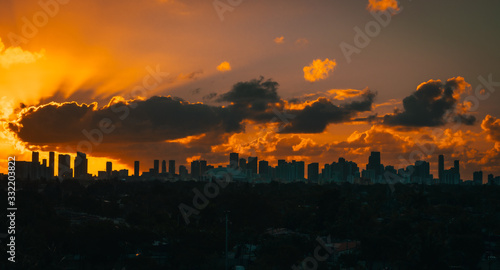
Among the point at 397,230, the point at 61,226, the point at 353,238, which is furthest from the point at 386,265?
the point at 61,226

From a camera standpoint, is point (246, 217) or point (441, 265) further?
point (246, 217)

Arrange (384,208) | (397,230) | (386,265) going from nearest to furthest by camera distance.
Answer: (386,265)
(397,230)
(384,208)

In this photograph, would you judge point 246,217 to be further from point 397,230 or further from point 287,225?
point 397,230

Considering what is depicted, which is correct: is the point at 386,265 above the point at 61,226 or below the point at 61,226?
below

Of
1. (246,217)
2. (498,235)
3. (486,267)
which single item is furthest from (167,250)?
(498,235)

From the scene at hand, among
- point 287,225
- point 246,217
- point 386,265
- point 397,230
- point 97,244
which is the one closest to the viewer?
point 97,244

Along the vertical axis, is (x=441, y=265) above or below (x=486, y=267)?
above

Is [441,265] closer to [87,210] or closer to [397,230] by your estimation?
[397,230]

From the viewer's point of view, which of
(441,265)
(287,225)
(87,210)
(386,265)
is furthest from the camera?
(87,210)

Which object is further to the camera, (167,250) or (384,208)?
(384,208)
